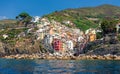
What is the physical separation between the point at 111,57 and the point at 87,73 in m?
105

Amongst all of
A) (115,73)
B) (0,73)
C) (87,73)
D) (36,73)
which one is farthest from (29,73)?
(115,73)

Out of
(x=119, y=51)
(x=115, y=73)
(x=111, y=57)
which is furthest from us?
(x=119, y=51)

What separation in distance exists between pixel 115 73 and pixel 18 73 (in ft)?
70.1

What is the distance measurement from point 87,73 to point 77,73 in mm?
2205

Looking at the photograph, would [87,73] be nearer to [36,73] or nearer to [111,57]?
[36,73]

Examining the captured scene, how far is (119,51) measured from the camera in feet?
642

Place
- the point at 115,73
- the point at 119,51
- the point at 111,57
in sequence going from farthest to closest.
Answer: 1. the point at 119,51
2. the point at 111,57
3. the point at 115,73

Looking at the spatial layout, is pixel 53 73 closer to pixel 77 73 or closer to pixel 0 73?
pixel 77 73

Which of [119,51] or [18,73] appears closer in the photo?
[18,73]

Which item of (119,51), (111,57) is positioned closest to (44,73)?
(111,57)

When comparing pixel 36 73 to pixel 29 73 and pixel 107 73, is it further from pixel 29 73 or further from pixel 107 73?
pixel 107 73

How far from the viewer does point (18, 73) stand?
76188 mm

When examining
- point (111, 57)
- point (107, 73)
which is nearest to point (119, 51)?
point (111, 57)

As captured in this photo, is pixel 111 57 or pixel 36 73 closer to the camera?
pixel 36 73
